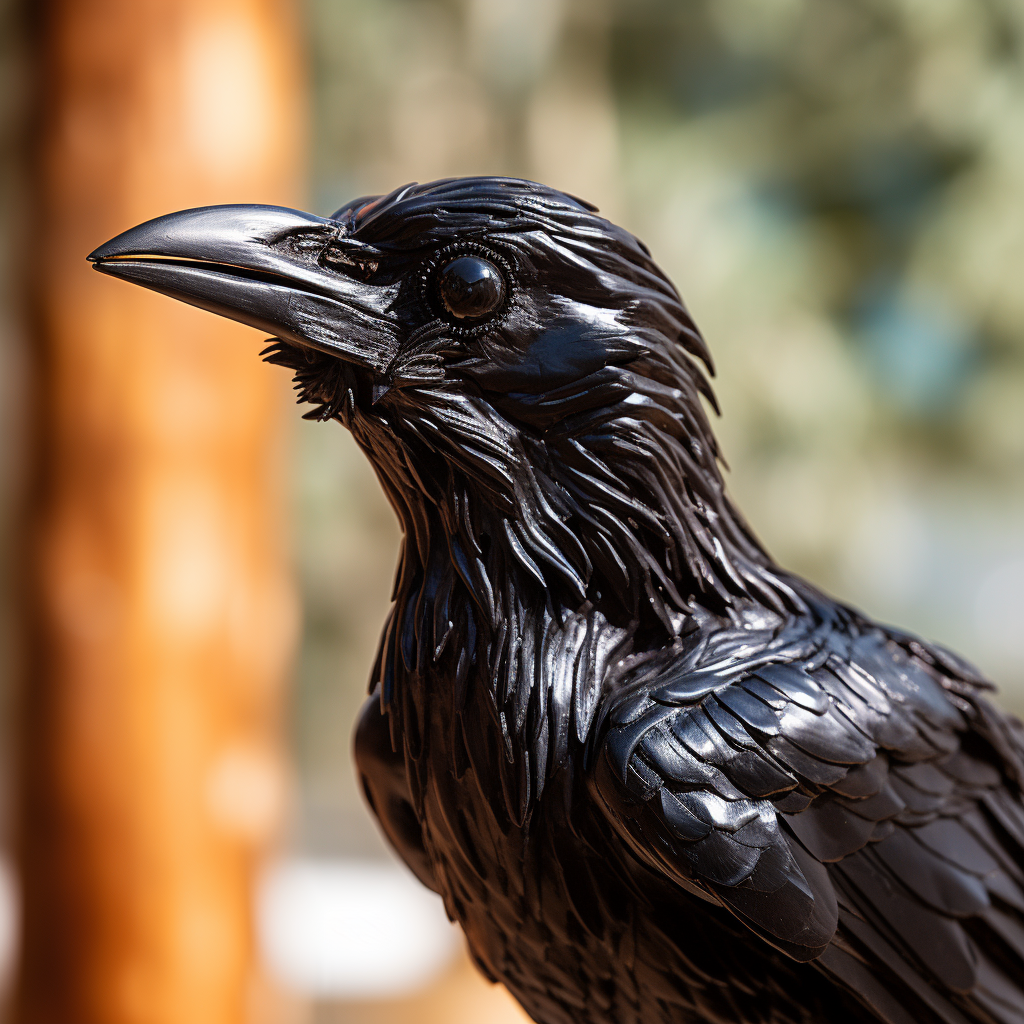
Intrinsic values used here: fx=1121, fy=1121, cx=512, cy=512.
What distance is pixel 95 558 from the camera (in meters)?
1.90

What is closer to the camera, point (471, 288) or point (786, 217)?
point (471, 288)

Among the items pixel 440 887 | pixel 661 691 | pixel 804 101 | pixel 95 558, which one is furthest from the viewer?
pixel 804 101

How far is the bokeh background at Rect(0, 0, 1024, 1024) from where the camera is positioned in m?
4.65

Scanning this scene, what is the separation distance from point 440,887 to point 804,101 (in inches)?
188

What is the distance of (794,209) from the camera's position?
5.14m

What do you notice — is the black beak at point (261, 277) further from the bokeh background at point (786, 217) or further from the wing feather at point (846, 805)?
the bokeh background at point (786, 217)

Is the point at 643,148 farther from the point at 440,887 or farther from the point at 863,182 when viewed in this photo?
the point at 440,887

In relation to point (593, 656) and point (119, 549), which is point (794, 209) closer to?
point (119, 549)

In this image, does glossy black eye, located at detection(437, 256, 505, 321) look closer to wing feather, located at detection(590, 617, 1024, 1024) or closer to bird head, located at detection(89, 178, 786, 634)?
bird head, located at detection(89, 178, 786, 634)

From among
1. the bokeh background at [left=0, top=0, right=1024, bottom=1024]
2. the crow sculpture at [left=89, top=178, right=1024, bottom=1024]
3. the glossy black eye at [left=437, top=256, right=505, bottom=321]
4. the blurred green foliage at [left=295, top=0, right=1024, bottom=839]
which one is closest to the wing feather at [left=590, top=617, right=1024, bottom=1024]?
the crow sculpture at [left=89, top=178, right=1024, bottom=1024]

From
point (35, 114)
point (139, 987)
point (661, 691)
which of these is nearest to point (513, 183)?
point (661, 691)

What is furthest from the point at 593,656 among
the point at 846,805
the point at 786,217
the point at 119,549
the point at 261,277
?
the point at 786,217

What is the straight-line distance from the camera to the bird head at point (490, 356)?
740 millimetres

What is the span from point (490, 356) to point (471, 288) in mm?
46
